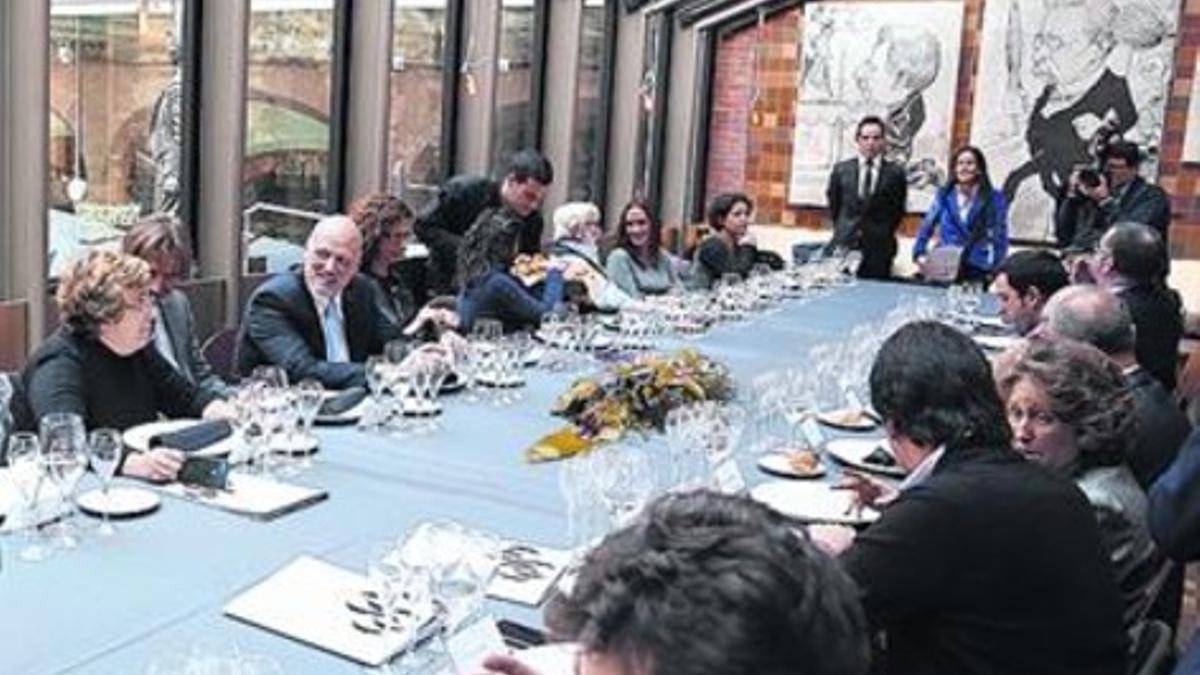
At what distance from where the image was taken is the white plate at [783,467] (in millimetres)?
2910

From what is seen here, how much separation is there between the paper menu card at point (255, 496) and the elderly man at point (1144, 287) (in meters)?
3.26

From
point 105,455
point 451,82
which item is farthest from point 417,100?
point 105,455

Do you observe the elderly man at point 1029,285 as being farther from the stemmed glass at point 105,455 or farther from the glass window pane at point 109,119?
the glass window pane at point 109,119

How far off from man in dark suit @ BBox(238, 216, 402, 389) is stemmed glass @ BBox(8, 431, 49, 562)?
1.46 metres

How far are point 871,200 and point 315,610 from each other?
289 inches

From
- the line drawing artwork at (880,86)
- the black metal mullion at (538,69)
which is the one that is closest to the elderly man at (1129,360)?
the black metal mullion at (538,69)

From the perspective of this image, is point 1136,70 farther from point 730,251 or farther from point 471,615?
point 471,615

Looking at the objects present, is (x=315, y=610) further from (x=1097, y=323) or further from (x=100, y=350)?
(x=1097, y=323)

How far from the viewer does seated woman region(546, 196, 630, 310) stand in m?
5.79

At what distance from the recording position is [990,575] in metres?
1.87

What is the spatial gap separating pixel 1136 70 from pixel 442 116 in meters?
5.07

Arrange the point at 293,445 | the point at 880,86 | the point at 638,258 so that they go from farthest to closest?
1. the point at 880,86
2. the point at 638,258
3. the point at 293,445

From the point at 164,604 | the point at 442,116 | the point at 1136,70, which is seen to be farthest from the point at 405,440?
the point at 1136,70

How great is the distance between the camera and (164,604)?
6.22ft
